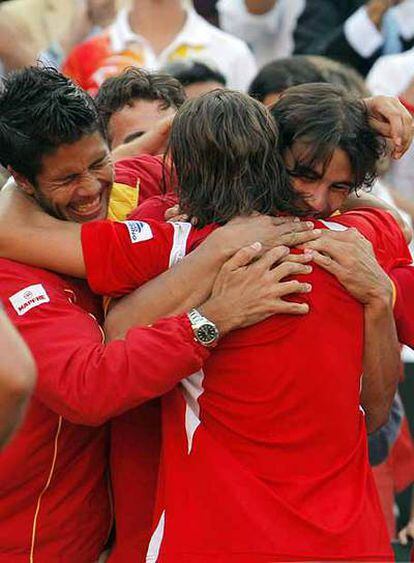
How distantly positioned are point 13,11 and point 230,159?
Answer: 465 centimetres

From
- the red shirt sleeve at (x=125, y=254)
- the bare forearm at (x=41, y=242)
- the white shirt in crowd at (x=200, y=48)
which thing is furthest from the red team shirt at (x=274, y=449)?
the white shirt in crowd at (x=200, y=48)

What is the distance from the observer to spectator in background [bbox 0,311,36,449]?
6.12 feet

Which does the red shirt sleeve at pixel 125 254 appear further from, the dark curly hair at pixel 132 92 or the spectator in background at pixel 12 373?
the dark curly hair at pixel 132 92

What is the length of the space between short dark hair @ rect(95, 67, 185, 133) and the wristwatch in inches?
55.0

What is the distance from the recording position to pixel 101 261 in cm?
294

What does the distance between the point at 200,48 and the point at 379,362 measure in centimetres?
405

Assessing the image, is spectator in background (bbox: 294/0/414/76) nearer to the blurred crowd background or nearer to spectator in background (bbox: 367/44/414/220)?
the blurred crowd background

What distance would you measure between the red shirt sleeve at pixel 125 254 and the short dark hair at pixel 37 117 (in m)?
0.25

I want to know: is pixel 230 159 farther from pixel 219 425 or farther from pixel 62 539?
pixel 62 539

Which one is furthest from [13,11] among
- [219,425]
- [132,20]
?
[219,425]

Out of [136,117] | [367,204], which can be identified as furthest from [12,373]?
[136,117]

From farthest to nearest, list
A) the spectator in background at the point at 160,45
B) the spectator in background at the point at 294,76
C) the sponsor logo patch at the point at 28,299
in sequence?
the spectator in background at the point at 160,45 < the spectator in background at the point at 294,76 < the sponsor logo patch at the point at 28,299

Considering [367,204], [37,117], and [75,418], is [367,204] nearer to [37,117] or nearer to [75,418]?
[37,117]

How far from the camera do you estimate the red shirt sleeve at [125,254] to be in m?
2.92
